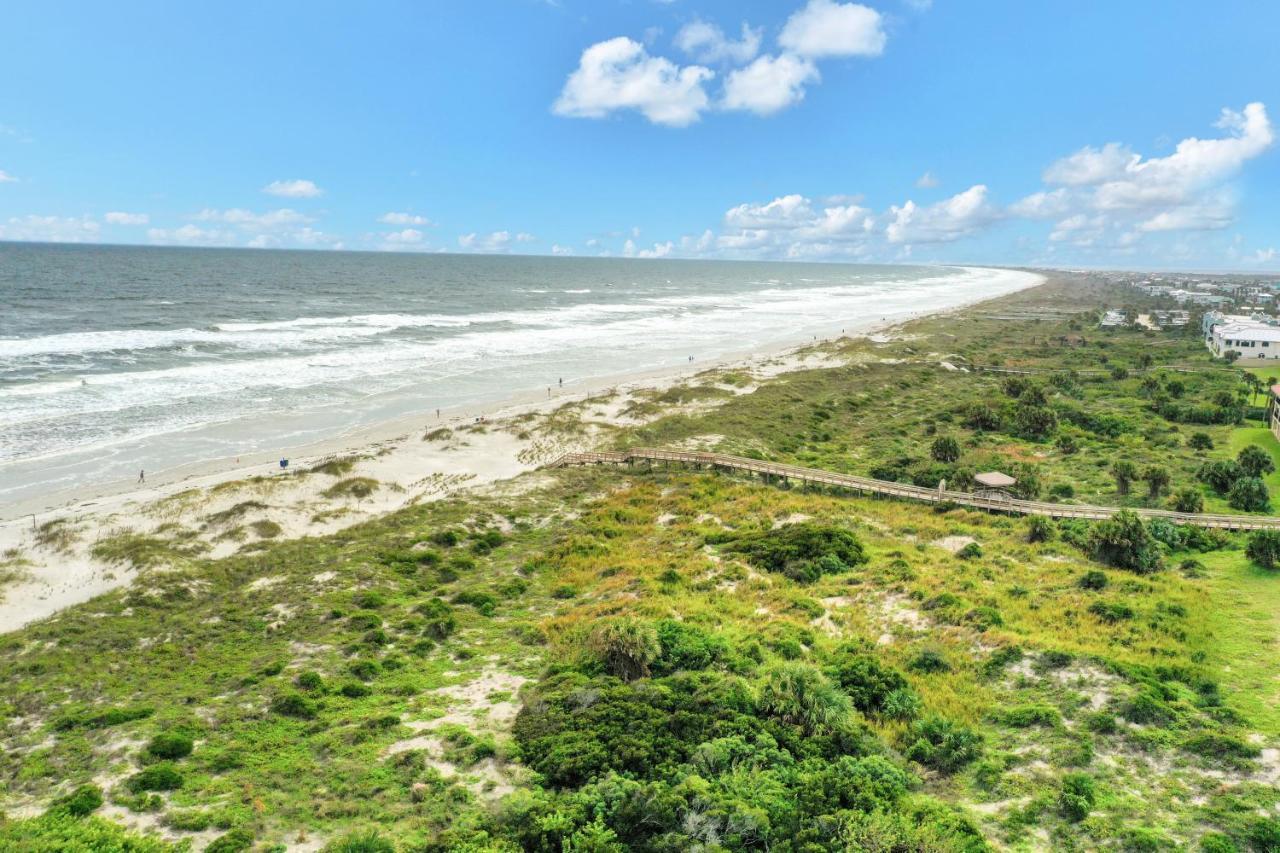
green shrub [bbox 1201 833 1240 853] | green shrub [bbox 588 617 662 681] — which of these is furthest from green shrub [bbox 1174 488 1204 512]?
green shrub [bbox 588 617 662 681]

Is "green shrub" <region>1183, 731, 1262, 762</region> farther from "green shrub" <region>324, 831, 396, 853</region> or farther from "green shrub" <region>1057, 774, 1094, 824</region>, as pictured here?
"green shrub" <region>324, 831, 396, 853</region>

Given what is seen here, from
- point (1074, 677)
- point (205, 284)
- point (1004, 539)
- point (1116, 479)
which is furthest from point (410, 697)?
point (205, 284)

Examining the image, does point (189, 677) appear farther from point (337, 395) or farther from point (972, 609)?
point (337, 395)

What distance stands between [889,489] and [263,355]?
74.4 meters

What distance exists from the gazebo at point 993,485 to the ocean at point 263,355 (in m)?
43.5

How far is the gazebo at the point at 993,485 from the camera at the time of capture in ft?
130

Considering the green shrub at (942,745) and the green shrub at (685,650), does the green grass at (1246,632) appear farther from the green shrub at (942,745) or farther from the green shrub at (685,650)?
the green shrub at (685,650)

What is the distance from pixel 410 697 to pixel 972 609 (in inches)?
816

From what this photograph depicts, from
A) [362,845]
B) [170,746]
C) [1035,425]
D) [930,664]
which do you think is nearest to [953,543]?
[930,664]

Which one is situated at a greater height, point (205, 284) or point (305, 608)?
point (205, 284)

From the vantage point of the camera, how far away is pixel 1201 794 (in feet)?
53.2

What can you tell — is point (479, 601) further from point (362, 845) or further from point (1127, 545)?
point (1127, 545)

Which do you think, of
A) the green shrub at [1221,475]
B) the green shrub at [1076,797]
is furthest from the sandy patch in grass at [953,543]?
the green shrub at [1221,475]

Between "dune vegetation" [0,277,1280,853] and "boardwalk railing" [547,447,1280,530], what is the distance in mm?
1458
